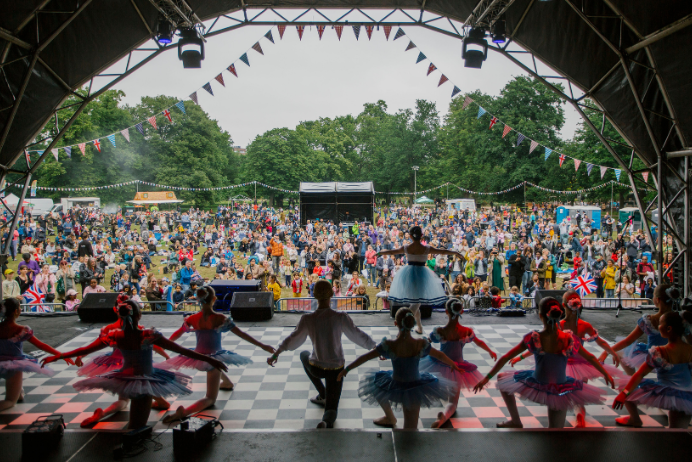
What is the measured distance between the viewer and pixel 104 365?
4.27 metres

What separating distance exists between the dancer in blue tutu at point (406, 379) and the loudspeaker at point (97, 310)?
5772 mm

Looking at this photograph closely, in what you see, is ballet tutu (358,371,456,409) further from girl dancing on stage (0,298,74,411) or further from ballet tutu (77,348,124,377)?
girl dancing on stage (0,298,74,411)

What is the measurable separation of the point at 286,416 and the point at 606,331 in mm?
5682

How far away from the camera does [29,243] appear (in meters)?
17.0

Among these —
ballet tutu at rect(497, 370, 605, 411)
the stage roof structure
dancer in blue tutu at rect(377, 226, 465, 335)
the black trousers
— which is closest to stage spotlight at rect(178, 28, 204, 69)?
the stage roof structure

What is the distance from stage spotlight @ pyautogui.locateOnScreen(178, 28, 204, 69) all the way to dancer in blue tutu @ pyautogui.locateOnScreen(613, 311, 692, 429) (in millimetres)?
7815

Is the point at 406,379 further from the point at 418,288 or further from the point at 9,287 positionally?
the point at 9,287

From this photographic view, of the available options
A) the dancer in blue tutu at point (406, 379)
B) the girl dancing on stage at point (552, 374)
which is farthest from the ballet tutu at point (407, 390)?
the girl dancing on stage at point (552, 374)

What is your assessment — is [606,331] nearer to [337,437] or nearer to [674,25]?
[674,25]

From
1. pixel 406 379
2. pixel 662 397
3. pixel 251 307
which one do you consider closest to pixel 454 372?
pixel 406 379

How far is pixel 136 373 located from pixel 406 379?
2.25 meters

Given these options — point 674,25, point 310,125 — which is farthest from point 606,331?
point 310,125

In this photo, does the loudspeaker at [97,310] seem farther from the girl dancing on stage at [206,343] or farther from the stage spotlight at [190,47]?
the stage spotlight at [190,47]

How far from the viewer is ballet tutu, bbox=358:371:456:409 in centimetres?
366
